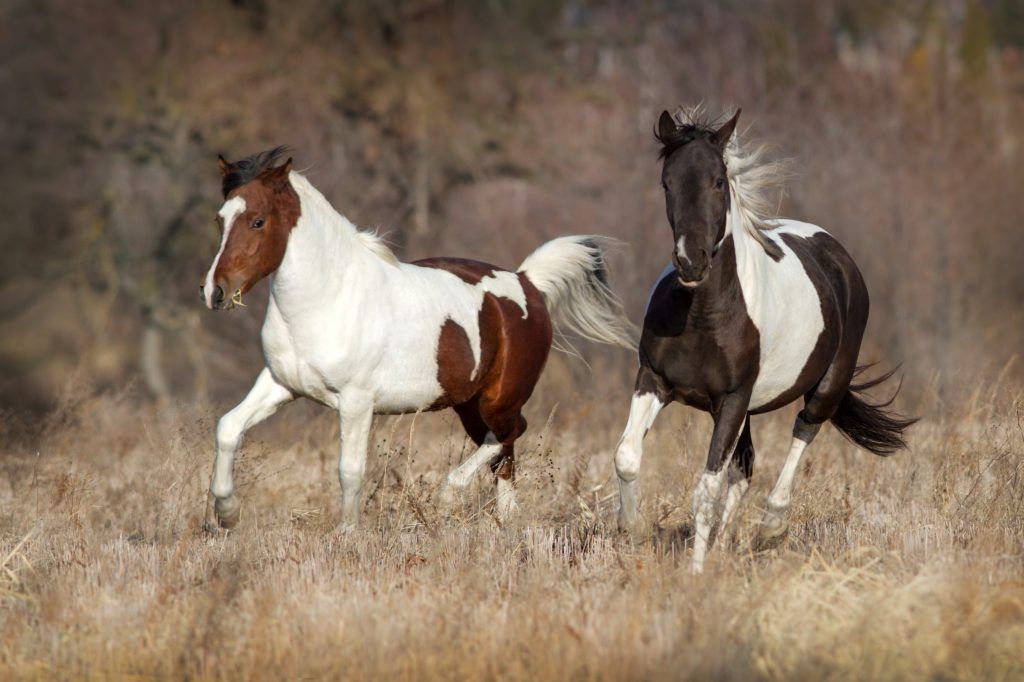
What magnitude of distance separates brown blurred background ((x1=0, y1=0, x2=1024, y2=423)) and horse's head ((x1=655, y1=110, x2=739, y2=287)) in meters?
11.4

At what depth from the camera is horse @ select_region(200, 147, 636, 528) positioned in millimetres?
6712

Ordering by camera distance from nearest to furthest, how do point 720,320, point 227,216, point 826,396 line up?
1. point 720,320
2. point 227,216
3. point 826,396

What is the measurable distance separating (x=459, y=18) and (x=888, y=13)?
15512 millimetres

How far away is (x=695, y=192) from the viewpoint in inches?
228

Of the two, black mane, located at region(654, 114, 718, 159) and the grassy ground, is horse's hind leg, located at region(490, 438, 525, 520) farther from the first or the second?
black mane, located at region(654, 114, 718, 159)

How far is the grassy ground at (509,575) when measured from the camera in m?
4.55

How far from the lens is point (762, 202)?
6.39 meters

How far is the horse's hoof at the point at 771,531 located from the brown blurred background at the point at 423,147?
10698mm

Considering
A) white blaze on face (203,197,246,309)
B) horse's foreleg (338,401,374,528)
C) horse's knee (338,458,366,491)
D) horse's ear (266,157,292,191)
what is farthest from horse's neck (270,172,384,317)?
horse's knee (338,458,366,491)

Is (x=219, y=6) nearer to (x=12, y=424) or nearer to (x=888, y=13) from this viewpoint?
(x=12, y=424)

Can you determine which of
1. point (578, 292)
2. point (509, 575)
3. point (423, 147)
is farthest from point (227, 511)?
point (423, 147)

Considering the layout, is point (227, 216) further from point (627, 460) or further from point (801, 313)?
point (801, 313)

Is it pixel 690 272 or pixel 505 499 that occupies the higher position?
pixel 690 272

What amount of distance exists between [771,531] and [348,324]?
2.46 meters
